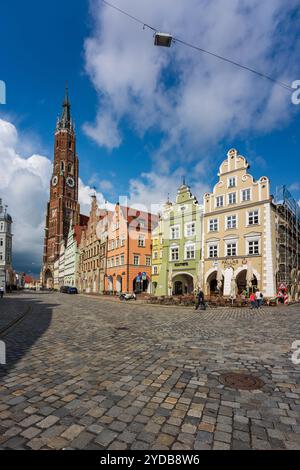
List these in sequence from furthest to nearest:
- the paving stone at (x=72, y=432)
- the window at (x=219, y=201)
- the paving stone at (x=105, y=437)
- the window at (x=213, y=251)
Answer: the window at (x=219, y=201), the window at (x=213, y=251), the paving stone at (x=72, y=432), the paving stone at (x=105, y=437)

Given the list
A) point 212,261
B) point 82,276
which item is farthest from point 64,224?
point 212,261

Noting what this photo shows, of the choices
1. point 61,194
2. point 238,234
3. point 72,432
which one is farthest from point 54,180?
point 72,432

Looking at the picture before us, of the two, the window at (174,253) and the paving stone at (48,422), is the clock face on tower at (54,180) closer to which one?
the window at (174,253)

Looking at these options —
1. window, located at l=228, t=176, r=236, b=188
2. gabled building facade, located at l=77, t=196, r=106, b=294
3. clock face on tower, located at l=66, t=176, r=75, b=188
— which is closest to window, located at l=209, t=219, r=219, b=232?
window, located at l=228, t=176, r=236, b=188

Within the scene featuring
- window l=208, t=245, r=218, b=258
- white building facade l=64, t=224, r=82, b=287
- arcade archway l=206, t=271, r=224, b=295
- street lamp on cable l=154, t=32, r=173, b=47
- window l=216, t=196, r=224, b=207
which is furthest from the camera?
white building facade l=64, t=224, r=82, b=287

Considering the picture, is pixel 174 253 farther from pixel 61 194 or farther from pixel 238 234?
pixel 61 194

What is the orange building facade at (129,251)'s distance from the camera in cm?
4253

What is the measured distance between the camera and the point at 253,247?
29.6 m

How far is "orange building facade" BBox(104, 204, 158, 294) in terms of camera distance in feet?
140

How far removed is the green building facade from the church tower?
79145 millimetres

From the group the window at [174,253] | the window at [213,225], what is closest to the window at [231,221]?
the window at [213,225]

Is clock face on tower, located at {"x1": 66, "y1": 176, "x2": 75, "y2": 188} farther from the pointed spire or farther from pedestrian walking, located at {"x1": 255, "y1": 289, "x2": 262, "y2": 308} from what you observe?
pedestrian walking, located at {"x1": 255, "y1": 289, "x2": 262, "y2": 308}

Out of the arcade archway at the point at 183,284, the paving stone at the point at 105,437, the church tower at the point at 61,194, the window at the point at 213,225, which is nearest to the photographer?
the paving stone at the point at 105,437

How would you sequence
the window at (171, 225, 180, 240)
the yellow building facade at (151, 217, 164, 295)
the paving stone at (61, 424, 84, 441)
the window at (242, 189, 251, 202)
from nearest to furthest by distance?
the paving stone at (61, 424, 84, 441) < the window at (242, 189, 251, 202) < the window at (171, 225, 180, 240) < the yellow building facade at (151, 217, 164, 295)
